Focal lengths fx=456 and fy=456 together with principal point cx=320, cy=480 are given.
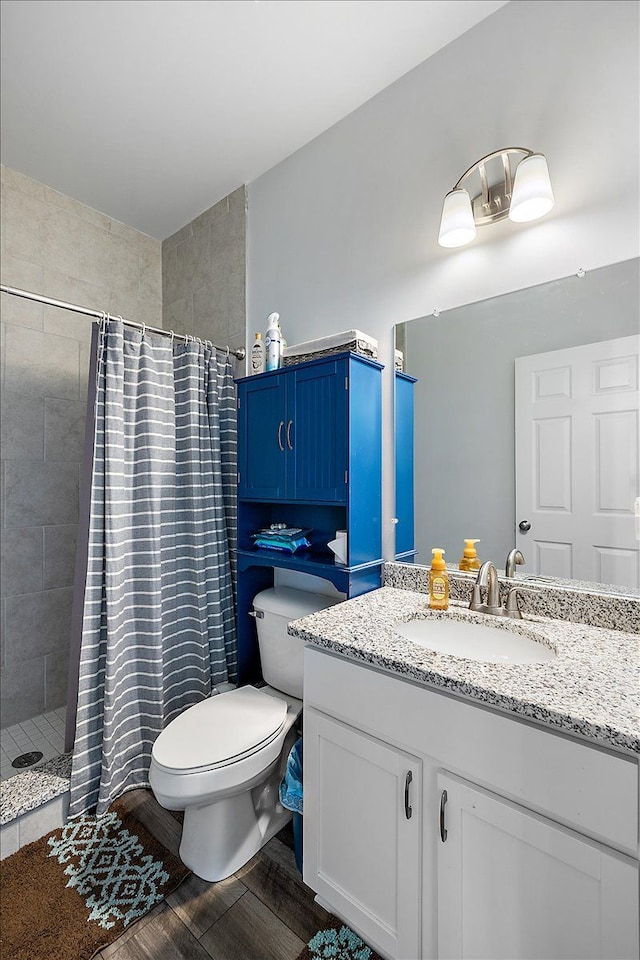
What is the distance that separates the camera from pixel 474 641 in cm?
131

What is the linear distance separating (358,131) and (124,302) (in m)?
1.57

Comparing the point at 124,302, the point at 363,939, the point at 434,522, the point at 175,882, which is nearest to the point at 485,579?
the point at 434,522

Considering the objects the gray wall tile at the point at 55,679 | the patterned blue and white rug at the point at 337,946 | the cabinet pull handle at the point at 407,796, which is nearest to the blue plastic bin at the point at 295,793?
the patterned blue and white rug at the point at 337,946

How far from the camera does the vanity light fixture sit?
134 centimetres

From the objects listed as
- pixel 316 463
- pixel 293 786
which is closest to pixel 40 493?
pixel 316 463

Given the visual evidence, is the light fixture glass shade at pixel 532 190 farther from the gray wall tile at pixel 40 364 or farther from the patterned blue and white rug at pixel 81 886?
the patterned blue and white rug at pixel 81 886

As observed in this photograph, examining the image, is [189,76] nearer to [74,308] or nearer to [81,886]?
[74,308]

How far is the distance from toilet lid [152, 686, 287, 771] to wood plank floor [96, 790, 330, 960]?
41cm

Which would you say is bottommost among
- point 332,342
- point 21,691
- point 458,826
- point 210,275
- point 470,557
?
point 21,691

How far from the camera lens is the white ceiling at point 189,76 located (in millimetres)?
1487

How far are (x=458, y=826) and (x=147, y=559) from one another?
1393 mm

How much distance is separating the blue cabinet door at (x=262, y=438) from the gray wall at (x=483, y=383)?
1.69ft

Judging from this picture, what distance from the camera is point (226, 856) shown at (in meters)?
1.42

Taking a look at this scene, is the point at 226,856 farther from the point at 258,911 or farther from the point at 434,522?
the point at 434,522
